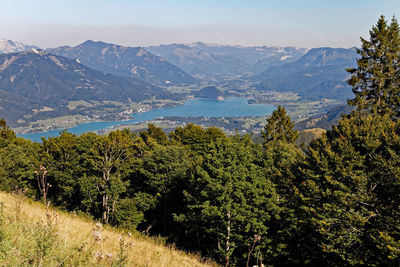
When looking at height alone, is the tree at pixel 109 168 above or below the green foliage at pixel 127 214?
above

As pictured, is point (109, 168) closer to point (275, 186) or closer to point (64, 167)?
point (64, 167)

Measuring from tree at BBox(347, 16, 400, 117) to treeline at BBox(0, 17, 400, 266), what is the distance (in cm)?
11

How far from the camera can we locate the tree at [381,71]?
102 ft

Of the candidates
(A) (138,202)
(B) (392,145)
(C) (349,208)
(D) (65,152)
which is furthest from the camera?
(D) (65,152)

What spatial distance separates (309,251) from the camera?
65.9 ft

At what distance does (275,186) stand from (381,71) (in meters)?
19.0

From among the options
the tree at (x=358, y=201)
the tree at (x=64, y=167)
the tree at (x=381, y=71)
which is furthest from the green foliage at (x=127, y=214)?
the tree at (x=381, y=71)

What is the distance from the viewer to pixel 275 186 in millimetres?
25984

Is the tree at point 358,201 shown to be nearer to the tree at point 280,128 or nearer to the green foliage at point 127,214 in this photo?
the green foliage at point 127,214

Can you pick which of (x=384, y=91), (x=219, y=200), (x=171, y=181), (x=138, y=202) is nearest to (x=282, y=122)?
(x=384, y=91)

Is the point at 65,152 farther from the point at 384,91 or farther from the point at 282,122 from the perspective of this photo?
the point at 384,91

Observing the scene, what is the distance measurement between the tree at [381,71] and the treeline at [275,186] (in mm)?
108

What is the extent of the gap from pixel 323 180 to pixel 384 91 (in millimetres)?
17376

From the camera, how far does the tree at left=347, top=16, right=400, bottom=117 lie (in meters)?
31.0
